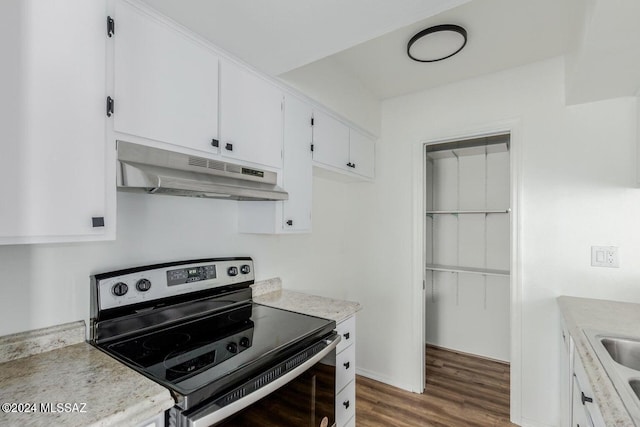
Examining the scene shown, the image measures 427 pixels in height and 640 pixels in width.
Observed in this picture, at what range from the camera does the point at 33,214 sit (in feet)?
2.98

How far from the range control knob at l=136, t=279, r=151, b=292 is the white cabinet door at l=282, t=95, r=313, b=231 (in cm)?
75

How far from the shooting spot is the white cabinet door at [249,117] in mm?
1502

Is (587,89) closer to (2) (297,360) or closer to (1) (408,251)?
(1) (408,251)

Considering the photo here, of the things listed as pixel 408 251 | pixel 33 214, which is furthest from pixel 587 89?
pixel 33 214

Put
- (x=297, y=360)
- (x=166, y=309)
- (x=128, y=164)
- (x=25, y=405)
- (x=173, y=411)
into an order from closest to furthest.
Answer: (x=25, y=405), (x=173, y=411), (x=128, y=164), (x=297, y=360), (x=166, y=309)

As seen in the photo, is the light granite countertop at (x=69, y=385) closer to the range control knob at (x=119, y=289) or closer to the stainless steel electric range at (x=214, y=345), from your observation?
the stainless steel electric range at (x=214, y=345)

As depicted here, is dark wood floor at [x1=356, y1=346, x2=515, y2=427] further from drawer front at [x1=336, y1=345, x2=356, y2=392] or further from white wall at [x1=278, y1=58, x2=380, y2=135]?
white wall at [x1=278, y1=58, x2=380, y2=135]

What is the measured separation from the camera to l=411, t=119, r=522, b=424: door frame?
224 cm

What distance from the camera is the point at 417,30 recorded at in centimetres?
184

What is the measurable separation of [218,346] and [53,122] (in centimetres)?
97

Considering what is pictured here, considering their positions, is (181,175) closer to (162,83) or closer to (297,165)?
(162,83)

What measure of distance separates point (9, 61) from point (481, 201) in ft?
12.3

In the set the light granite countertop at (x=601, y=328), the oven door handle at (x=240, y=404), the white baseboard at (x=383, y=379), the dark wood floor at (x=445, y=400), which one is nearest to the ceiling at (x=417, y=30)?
the light granite countertop at (x=601, y=328)

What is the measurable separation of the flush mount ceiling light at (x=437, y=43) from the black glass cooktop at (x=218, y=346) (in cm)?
→ 171
